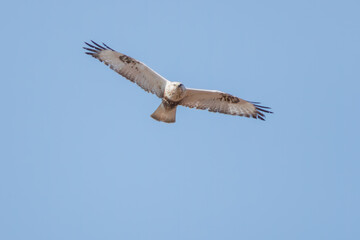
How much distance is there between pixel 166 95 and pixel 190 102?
0.73 m

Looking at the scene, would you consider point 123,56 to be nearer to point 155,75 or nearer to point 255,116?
point 155,75

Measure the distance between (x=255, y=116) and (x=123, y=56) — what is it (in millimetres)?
3240

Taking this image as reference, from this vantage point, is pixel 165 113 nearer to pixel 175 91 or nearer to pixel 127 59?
pixel 175 91

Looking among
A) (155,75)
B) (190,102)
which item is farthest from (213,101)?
(155,75)

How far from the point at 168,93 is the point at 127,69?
108 cm

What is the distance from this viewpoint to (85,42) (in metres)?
13.1

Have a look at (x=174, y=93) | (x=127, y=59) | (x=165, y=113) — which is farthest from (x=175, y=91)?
(x=127, y=59)

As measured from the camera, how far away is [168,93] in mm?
12703

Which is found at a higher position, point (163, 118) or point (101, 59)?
point (101, 59)

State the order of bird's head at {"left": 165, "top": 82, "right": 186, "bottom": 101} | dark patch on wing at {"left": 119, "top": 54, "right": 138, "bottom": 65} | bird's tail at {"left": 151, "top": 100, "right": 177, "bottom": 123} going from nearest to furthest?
1. bird's head at {"left": 165, "top": 82, "right": 186, "bottom": 101}
2. dark patch on wing at {"left": 119, "top": 54, "right": 138, "bottom": 65}
3. bird's tail at {"left": 151, "top": 100, "right": 177, "bottom": 123}

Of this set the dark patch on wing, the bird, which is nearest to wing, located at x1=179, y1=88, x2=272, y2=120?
the bird

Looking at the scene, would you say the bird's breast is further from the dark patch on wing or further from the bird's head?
the dark patch on wing

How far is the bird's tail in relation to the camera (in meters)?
13.0

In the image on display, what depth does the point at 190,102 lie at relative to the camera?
43.5 ft
